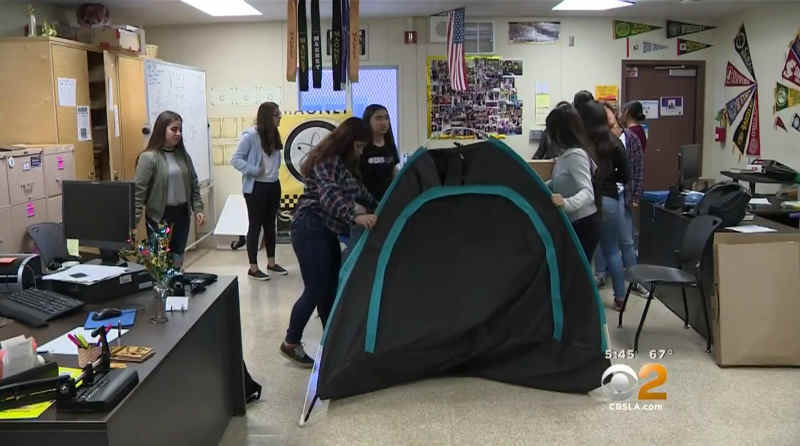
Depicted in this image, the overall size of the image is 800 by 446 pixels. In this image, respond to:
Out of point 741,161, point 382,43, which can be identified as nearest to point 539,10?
point 382,43

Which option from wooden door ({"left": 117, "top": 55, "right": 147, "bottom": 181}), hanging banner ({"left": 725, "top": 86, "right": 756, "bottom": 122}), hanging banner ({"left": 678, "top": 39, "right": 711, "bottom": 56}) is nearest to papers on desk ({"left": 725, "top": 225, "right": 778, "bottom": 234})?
hanging banner ({"left": 725, "top": 86, "right": 756, "bottom": 122})

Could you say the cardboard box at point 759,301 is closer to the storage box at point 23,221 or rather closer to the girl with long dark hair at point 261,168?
the girl with long dark hair at point 261,168

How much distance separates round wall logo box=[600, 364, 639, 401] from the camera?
3188 mm

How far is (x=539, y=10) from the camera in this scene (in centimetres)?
696

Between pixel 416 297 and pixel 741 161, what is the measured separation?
210 inches

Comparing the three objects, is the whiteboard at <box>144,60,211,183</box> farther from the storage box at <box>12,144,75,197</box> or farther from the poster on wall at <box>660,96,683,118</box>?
the poster on wall at <box>660,96,683,118</box>

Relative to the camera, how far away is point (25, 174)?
446cm

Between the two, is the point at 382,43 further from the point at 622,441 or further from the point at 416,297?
the point at 622,441

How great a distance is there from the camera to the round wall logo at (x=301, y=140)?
703 cm

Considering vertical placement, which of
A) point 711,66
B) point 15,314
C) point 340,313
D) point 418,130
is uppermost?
point 711,66

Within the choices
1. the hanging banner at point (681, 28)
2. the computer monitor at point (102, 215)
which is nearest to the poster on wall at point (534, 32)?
the hanging banner at point (681, 28)

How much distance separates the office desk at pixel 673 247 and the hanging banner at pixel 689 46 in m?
3.13

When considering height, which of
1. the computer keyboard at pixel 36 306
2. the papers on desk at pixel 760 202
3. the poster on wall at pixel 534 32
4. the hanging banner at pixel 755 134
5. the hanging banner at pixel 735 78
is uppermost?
the poster on wall at pixel 534 32

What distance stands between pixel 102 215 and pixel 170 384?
123cm
